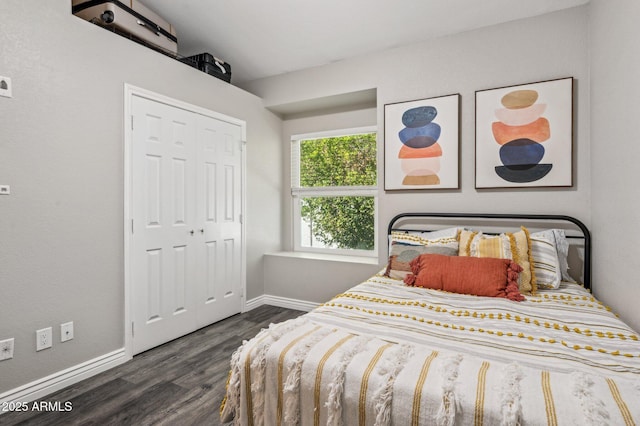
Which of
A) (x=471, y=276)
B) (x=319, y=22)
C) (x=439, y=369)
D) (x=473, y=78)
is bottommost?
(x=439, y=369)

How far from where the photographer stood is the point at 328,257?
3.75 metres

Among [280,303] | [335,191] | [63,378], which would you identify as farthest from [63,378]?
[335,191]

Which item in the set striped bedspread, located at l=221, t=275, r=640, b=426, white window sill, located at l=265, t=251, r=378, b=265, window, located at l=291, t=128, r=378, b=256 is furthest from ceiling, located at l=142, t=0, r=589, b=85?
striped bedspread, located at l=221, t=275, r=640, b=426

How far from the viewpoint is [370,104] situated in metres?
3.73

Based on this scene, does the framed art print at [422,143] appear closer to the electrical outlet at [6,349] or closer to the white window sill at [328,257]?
the white window sill at [328,257]

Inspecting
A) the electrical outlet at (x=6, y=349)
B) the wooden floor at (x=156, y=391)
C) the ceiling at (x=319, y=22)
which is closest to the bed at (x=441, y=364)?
the wooden floor at (x=156, y=391)

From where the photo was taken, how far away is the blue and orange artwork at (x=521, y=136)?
2.63 meters

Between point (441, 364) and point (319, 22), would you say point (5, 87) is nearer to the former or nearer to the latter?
point (319, 22)

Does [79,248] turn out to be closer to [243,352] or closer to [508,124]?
[243,352]

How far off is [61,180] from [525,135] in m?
3.38

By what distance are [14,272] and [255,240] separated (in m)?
2.17

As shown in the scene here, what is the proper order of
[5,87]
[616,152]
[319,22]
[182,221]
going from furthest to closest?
[182,221], [319,22], [616,152], [5,87]

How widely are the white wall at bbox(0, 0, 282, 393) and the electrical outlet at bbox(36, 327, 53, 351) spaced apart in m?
0.03

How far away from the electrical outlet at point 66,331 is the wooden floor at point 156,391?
1.02 ft
